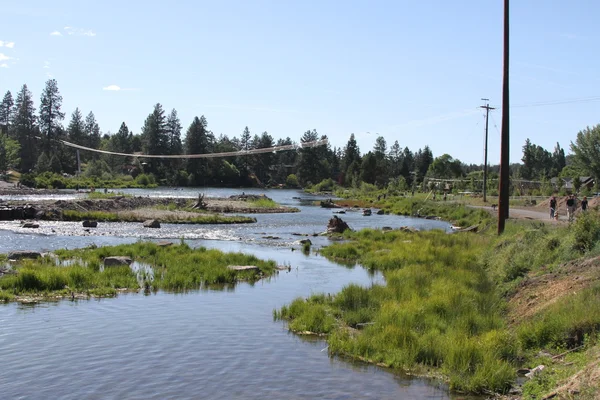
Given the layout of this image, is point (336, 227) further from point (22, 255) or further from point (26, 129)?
point (26, 129)

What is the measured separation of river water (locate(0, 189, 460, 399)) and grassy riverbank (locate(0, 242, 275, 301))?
51.0 inches

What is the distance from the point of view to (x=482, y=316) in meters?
16.7

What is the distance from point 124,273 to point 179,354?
1083 centimetres

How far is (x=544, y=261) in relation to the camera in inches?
848

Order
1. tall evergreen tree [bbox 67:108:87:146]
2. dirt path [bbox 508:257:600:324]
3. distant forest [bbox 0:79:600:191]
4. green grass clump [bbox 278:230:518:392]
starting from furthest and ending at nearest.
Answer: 1. tall evergreen tree [bbox 67:108:87:146]
2. distant forest [bbox 0:79:600:191]
3. dirt path [bbox 508:257:600:324]
4. green grass clump [bbox 278:230:518:392]

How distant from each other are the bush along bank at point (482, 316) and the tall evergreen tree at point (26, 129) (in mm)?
161721

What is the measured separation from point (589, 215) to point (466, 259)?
871cm

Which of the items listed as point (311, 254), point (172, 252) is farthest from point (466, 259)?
point (172, 252)

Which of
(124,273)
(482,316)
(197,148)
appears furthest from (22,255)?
(197,148)

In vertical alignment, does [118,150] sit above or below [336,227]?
above

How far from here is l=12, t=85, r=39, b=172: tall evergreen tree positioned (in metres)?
166

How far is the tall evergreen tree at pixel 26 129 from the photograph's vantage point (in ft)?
545

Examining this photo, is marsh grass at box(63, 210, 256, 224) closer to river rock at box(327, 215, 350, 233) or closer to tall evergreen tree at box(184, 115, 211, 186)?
river rock at box(327, 215, 350, 233)

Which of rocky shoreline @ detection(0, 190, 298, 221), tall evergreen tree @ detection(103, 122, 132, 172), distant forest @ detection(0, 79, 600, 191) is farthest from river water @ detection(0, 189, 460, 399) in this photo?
tall evergreen tree @ detection(103, 122, 132, 172)
